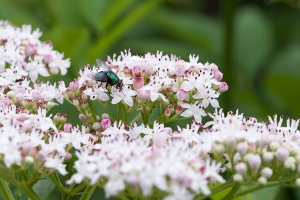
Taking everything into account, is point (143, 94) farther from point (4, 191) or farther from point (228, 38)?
point (228, 38)

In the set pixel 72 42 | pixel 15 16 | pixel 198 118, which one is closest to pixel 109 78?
pixel 198 118

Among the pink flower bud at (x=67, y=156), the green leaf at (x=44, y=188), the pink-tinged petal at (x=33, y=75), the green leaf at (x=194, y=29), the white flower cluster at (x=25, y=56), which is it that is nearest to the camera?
the pink flower bud at (x=67, y=156)

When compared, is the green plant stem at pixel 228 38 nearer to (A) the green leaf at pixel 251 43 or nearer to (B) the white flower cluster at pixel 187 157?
(A) the green leaf at pixel 251 43

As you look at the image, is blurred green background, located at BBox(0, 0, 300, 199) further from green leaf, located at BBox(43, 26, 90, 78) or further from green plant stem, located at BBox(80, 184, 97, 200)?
green plant stem, located at BBox(80, 184, 97, 200)

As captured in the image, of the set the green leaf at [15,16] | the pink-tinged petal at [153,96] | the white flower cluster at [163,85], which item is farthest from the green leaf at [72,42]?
the pink-tinged petal at [153,96]

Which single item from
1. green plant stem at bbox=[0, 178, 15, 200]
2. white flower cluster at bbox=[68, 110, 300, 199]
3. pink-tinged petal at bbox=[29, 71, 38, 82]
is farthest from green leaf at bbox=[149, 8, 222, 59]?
green plant stem at bbox=[0, 178, 15, 200]

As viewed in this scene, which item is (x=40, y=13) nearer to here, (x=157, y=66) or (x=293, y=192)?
(x=293, y=192)
